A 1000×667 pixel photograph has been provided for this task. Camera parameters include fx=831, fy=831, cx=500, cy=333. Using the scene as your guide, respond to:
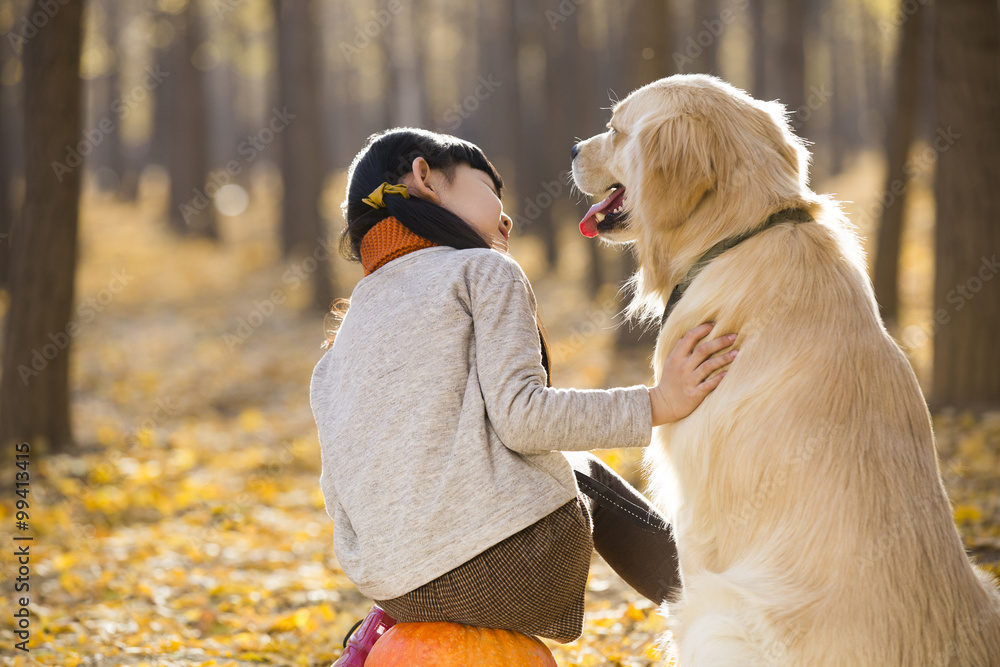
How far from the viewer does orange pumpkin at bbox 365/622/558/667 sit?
2436 mm

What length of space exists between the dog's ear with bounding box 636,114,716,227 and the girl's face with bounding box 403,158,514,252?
18.9 inches

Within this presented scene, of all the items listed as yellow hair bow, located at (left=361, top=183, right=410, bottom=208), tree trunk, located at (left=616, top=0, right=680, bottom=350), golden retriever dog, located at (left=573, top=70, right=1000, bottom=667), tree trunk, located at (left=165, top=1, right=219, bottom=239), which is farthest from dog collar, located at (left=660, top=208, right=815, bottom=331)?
→ tree trunk, located at (left=165, top=1, right=219, bottom=239)

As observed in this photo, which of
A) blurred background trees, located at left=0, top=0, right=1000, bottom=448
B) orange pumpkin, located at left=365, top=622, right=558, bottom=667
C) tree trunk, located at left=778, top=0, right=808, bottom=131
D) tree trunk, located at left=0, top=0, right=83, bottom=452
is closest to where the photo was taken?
orange pumpkin, located at left=365, top=622, right=558, bottom=667

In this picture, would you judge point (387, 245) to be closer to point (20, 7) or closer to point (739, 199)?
point (739, 199)

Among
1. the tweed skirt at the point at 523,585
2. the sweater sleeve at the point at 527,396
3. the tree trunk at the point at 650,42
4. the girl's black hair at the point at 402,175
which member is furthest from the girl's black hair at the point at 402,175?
the tree trunk at the point at 650,42

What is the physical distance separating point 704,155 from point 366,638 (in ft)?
6.21

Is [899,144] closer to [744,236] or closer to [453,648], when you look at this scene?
[744,236]

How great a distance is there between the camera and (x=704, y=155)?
236 centimetres

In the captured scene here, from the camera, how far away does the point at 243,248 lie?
1847 centimetres

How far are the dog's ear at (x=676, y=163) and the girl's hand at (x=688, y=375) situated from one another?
370 millimetres

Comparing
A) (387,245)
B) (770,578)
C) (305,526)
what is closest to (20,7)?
(305,526)

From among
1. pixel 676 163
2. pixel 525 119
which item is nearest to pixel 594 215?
pixel 676 163

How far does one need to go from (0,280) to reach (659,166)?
1367 cm

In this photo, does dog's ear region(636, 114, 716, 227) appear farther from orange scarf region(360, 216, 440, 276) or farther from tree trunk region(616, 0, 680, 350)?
tree trunk region(616, 0, 680, 350)
